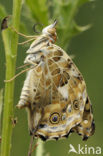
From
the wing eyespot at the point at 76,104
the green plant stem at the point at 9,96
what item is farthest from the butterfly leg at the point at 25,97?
the wing eyespot at the point at 76,104

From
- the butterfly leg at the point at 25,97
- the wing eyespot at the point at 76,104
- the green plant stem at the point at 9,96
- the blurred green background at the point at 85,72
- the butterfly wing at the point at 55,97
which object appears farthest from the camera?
the blurred green background at the point at 85,72

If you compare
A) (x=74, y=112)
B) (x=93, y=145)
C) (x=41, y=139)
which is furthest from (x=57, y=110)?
(x=93, y=145)

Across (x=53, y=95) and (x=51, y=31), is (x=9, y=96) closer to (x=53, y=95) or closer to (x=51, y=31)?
(x=53, y=95)

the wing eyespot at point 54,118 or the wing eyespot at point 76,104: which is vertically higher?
the wing eyespot at point 76,104

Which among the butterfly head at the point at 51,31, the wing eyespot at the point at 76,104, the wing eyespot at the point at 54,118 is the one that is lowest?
the wing eyespot at the point at 54,118

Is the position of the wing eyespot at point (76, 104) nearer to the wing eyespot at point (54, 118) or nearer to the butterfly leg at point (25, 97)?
the wing eyespot at point (54, 118)

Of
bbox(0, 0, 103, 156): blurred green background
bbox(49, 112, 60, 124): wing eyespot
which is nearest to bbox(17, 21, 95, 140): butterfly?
bbox(49, 112, 60, 124): wing eyespot

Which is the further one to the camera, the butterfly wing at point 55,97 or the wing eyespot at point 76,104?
the wing eyespot at point 76,104

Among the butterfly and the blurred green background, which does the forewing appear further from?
the blurred green background

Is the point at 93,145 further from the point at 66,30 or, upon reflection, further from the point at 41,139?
the point at 41,139
